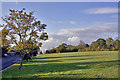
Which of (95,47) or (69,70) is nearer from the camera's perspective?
(69,70)

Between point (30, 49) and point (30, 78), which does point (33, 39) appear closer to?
point (30, 49)

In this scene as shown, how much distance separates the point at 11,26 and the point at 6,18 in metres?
0.90

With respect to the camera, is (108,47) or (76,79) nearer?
(76,79)

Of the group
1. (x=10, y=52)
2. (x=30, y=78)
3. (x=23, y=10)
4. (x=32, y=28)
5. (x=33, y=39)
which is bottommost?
(x=30, y=78)

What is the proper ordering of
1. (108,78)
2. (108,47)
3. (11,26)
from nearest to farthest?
(108,78)
(11,26)
(108,47)

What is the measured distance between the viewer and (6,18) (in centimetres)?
1540

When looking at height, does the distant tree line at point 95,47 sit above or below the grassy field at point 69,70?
above

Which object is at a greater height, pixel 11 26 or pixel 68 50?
pixel 11 26

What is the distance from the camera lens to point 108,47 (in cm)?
3969

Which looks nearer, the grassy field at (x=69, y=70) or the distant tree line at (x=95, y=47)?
the grassy field at (x=69, y=70)

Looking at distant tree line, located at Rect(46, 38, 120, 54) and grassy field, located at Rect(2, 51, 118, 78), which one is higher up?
distant tree line, located at Rect(46, 38, 120, 54)

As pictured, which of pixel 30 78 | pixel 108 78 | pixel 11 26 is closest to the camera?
pixel 108 78

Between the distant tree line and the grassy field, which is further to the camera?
the distant tree line

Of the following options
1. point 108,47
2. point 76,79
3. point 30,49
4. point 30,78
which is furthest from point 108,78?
point 108,47
